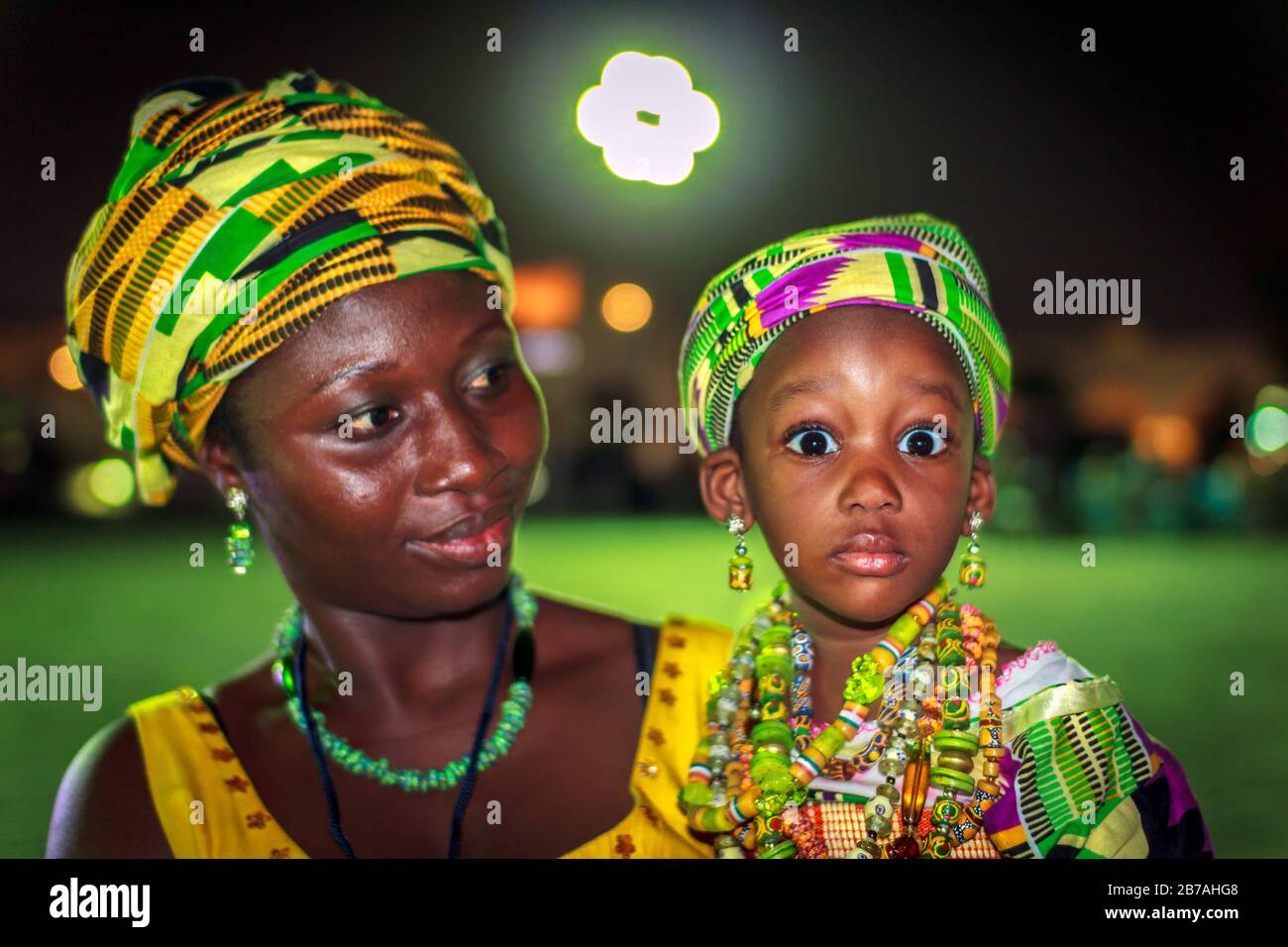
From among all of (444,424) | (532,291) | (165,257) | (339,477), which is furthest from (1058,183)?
(165,257)

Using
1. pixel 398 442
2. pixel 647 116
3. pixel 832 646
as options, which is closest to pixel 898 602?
pixel 832 646

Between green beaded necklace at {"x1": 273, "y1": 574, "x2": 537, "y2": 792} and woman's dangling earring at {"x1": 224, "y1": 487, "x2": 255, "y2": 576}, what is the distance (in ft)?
0.67

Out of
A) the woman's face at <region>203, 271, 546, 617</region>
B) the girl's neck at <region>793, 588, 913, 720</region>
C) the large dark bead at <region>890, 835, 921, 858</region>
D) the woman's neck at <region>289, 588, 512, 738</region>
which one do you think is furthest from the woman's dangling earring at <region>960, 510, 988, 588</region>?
the woman's neck at <region>289, 588, 512, 738</region>

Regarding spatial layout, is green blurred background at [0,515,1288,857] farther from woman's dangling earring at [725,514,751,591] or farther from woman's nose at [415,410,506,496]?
woman's nose at [415,410,506,496]

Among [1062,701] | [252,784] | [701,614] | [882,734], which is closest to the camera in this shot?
[1062,701]

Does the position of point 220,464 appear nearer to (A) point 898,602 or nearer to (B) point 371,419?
(B) point 371,419

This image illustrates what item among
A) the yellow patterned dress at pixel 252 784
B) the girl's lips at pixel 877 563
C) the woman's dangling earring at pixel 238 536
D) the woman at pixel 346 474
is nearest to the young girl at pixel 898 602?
the girl's lips at pixel 877 563

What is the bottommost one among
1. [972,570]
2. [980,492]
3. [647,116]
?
[972,570]

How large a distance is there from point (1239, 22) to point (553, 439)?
8.75 feet

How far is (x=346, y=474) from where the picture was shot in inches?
80.7

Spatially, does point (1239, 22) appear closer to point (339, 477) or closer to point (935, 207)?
point (935, 207)

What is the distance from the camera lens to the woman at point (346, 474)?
6.62 feet

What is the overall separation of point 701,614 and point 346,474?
6.36 ft

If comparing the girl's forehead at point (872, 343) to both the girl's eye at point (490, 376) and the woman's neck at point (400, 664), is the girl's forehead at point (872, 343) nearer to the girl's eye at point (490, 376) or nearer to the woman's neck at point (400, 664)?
the girl's eye at point (490, 376)
